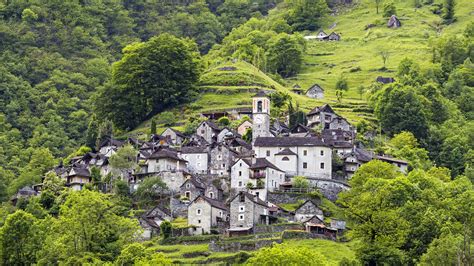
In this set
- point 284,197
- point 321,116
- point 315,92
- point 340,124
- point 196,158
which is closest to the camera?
point 284,197

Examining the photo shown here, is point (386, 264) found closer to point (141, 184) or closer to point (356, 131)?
point (141, 184)

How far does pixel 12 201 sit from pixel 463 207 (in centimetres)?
5388

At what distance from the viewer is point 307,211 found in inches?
4301

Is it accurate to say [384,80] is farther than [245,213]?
Yes

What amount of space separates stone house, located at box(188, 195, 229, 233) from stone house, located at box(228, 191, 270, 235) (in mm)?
2176

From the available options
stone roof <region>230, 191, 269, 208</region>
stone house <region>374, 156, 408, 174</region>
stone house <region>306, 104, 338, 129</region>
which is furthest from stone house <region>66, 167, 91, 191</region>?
stone house <region>374, 156, 408, 174</region>

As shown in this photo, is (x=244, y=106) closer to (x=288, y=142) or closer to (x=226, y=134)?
(x=226, y=134)

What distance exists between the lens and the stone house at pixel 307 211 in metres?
109

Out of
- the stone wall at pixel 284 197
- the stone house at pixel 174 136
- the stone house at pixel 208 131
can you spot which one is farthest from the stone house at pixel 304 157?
the stone house at pixel 174 136

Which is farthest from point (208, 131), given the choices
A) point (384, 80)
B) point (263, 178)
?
point (384, 80)

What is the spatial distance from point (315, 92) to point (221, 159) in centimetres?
4964

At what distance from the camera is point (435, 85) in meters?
162

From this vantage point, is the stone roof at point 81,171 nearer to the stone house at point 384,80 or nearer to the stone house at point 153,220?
the stone house at point 153,220

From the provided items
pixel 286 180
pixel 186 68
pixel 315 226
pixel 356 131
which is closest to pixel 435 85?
pixel 356 131
